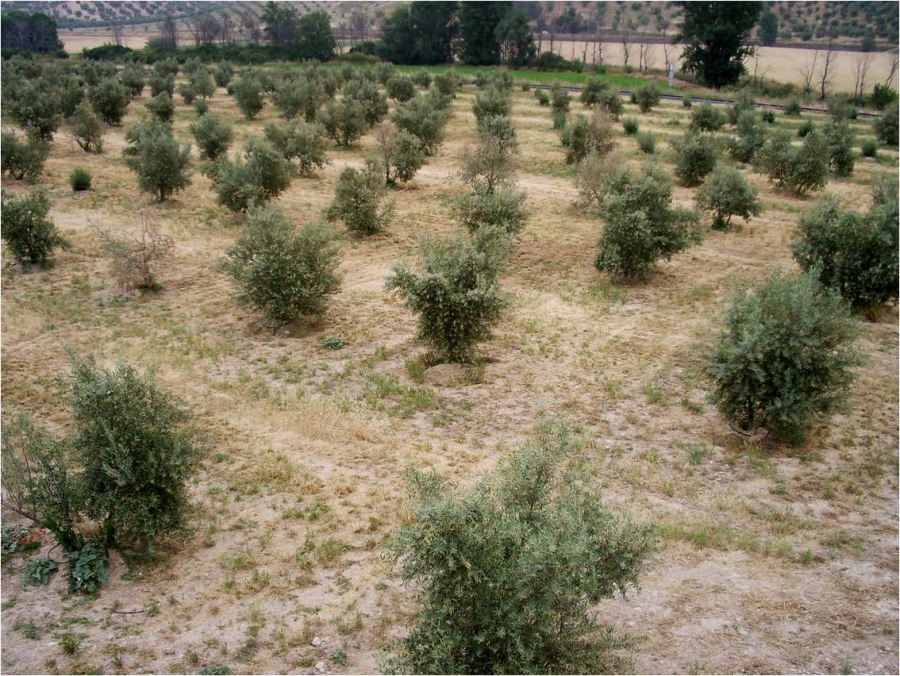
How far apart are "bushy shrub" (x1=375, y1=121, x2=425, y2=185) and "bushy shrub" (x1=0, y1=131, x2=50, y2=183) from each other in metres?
11.2

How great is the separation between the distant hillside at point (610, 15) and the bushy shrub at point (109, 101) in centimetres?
4983

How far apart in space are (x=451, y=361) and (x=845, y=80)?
5994cm

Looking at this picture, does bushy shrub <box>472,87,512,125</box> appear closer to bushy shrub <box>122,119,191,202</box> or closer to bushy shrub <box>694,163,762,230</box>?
bushy shrub <box>694,163,762,230</box>

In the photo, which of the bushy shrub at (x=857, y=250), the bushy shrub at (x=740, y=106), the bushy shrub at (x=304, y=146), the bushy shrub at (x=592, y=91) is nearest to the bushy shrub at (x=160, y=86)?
the bushy shrub at (x=304, y=146)

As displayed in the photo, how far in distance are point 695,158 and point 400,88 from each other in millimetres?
21258

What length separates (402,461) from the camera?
909 centimetres

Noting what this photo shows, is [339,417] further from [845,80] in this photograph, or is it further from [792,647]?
[845,80]

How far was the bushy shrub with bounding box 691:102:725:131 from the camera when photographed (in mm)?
31094

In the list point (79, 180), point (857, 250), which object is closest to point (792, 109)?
point (857, 250)

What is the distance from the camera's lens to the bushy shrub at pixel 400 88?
39281mm

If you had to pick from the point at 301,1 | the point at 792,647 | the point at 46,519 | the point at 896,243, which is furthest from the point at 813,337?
the point at 301,1

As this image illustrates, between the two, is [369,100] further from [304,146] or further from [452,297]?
[452,297]

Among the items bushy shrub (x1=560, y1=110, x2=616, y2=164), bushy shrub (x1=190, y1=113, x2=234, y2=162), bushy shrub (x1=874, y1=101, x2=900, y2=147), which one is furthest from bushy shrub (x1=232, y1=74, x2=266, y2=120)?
bushy shrub (x1=874, y1=101, x2=900, y2=147)

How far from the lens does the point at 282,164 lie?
65.2 feet
